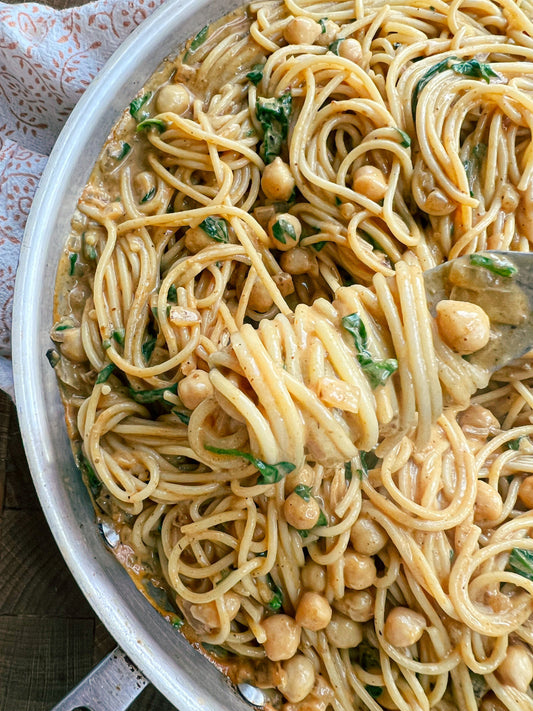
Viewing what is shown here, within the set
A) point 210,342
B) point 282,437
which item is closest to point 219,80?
point 210,342

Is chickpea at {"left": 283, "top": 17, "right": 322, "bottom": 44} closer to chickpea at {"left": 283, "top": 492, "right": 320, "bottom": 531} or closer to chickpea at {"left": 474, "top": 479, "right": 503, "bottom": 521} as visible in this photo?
chickpea at {"left": 283, "top": 492, "right": 320, "bottom": 531}

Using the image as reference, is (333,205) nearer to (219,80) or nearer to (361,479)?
(219,80)

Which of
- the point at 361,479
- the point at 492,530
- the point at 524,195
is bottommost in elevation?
the point at 492,530

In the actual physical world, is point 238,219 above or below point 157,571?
above

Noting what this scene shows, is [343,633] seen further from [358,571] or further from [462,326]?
[462,326]

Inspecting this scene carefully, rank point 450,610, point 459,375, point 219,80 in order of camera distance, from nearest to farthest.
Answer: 1. point 459,375
2. point 450,610
3. point 219,80

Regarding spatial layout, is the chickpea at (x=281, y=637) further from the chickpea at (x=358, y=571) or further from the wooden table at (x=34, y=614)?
the wooden table at (x=34, y=614)

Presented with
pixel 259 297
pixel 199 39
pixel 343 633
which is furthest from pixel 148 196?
pixel 343 633
